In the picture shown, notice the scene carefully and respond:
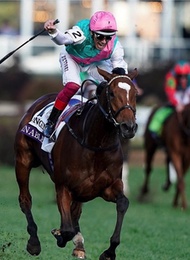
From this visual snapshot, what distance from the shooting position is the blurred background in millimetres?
25359

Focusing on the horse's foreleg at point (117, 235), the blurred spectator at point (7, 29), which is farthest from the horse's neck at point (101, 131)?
the blurred spectator at point (7, 29)

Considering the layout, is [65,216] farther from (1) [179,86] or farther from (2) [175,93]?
(1) [179,86]

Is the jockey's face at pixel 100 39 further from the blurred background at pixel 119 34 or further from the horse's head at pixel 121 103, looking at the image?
the blurred background at pixel 119 34

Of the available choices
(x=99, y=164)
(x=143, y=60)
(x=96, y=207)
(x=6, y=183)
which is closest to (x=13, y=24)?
(x=143, y=60)

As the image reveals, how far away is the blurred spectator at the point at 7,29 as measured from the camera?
27594 mm

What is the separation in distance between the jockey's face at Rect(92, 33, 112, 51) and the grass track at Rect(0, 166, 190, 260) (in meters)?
1.66

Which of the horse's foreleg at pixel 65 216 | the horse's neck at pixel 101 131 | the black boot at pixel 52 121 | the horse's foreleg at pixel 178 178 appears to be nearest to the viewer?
the horse's foreleg at pixel 65 216

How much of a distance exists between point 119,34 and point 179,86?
40.7 feet

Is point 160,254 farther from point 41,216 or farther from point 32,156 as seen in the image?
point 41,216

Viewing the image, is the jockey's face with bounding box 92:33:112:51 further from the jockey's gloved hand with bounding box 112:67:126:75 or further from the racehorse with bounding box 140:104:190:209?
the racehorse with bounding box 140:104:190:209

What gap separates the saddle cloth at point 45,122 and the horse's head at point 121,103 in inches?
26.1

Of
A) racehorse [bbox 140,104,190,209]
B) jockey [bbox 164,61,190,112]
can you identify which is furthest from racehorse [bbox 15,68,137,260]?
jockey [bbox 164,61,190,112]

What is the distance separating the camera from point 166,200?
16812mm

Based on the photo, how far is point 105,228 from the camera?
12.1 m
